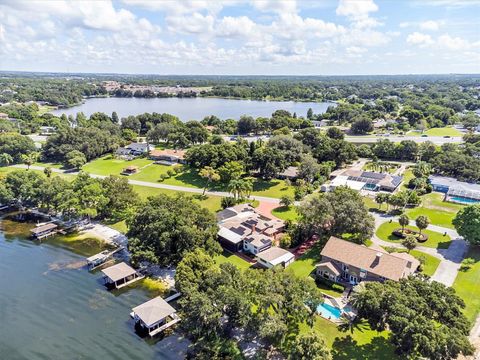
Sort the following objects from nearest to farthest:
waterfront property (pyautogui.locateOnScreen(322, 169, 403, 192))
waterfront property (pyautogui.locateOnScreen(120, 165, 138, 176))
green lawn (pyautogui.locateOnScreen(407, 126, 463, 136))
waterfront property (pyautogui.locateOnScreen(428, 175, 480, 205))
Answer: waterfront property (pyautogui.locateOnScreen(428, 175, 480, 205)) → waterfront property (pyautogui.locateOnScreen(322, 169, 403, 192)) → waterfront property (pyautogui.locateOnScreen(120, 165, 138, 176)) → green lawn (pyautogui.locateOnScreen(407, 126, 463, 136))

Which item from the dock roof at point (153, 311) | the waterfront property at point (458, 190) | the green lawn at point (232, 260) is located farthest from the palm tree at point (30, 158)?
the waterfront property at point (458, 190)

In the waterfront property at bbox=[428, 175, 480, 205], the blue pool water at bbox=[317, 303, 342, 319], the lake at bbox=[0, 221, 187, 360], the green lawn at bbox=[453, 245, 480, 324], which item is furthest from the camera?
the waterfront property at bbox=[428, 175, 480, 205]

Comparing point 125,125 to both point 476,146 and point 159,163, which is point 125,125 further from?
point 476,146

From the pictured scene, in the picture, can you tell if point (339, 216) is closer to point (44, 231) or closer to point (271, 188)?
point (271, 188)

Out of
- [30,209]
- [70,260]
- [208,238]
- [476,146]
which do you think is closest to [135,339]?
[208,238]

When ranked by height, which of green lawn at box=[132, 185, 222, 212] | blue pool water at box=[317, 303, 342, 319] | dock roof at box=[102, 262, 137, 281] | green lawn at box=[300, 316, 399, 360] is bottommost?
green lawn at box=[132, 185, 222, 212]

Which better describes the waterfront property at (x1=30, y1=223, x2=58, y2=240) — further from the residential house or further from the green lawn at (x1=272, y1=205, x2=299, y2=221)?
the green lawn at (x1=272, y1=205, x2=299, y2=221)

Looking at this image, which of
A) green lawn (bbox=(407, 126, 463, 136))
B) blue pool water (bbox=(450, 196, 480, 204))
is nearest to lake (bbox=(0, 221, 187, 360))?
blue pool water (bbox=(450, 196, 480, 204))
